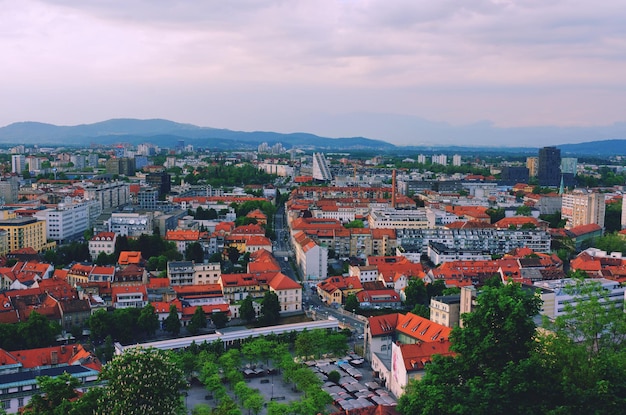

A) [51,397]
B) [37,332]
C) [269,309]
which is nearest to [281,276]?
[269,309]

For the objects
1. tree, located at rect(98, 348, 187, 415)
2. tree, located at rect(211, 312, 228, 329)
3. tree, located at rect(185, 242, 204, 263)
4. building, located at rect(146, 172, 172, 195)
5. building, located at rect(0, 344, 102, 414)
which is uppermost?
building, located at rect(146, 172, 172, 195)

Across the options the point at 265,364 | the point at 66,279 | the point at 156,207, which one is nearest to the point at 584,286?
the point at 265,364

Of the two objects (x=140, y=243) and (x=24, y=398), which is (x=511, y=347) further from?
(x=140, y=243)

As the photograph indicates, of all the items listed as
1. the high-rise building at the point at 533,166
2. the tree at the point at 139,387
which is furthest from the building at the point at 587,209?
the high-rise building at the point at 533,166

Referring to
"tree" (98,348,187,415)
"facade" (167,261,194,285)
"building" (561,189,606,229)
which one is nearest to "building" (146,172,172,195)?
"facade" (167,261,194,285)

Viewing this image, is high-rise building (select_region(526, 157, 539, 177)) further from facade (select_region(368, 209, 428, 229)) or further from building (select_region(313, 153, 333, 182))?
facade (select_region(368, 209, 428, 229))

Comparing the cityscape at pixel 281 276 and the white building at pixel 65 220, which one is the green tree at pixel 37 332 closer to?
the cityscape at pixel 281 276
